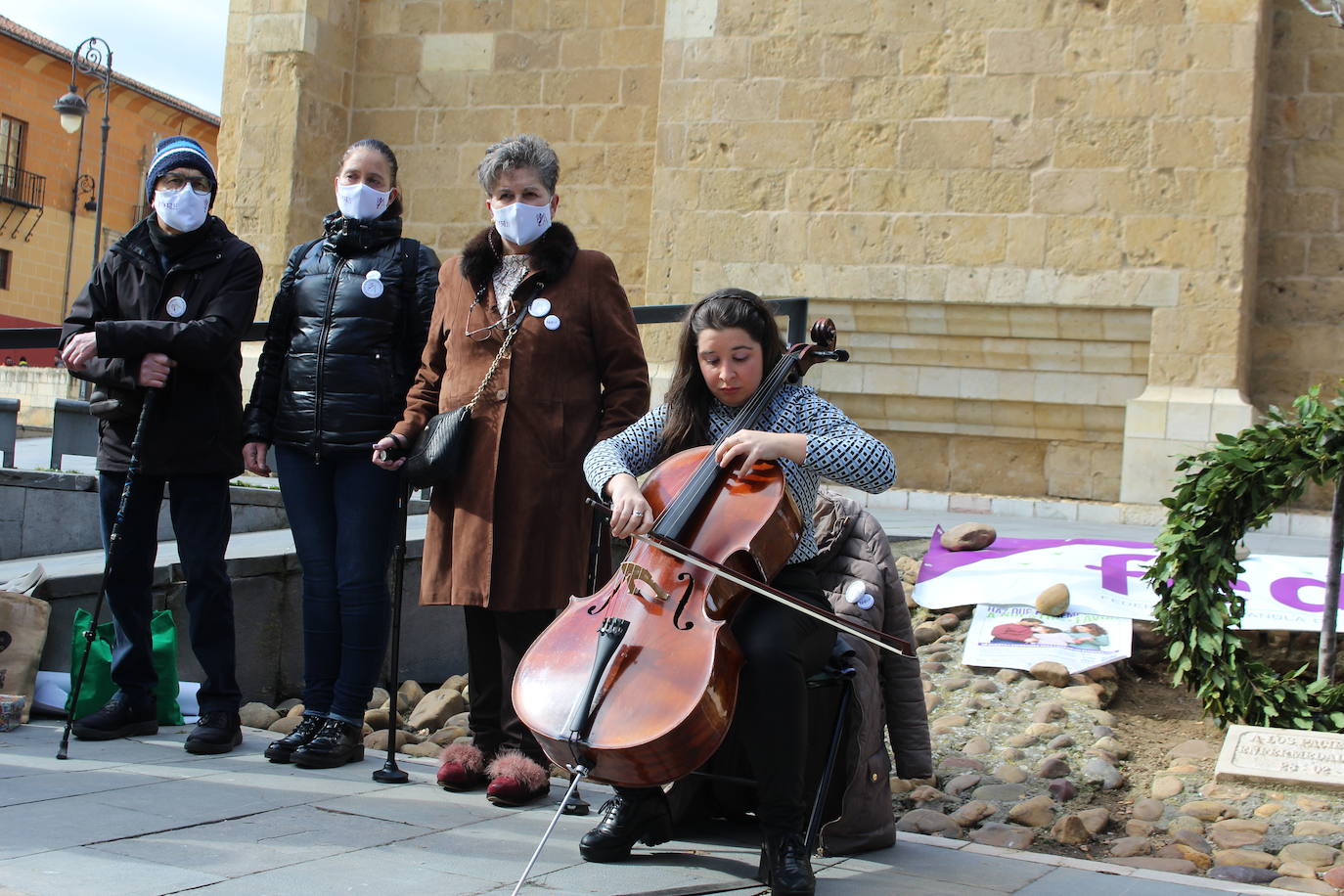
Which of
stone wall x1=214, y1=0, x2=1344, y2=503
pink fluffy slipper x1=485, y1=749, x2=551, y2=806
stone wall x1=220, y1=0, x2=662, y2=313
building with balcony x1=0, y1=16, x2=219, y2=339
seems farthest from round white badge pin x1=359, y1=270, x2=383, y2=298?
building with balcony x1=0, y1=16, x2=219, y2=339

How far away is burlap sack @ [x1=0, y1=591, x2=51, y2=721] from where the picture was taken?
4.21 m

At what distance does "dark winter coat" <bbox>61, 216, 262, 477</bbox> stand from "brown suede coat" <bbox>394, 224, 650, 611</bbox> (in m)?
0.67

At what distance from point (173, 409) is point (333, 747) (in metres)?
1.10

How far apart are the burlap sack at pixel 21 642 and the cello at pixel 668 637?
7.57 ft

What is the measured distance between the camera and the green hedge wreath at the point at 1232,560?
14.8ft

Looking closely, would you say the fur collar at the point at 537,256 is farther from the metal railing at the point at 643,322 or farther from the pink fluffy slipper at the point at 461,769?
the pink fluffy slipper at the point at 461,769

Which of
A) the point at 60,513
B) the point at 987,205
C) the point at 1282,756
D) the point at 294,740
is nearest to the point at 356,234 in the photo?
the point at 294,740

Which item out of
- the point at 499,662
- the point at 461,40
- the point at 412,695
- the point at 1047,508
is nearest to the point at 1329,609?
the point at 499,662

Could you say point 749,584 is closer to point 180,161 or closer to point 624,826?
point 624,826

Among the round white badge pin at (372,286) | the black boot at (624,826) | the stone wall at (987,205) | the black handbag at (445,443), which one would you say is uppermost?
the stone wall at (987,205)

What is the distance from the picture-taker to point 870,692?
3.28 m

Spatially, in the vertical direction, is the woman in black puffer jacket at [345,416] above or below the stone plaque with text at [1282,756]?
above

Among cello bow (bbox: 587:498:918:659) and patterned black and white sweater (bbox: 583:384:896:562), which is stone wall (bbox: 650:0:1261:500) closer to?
patterned black and white sweater (bbox: 583:384:896:562)

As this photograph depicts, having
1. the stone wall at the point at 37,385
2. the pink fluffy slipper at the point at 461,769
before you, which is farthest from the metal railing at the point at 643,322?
the stone wall at the point at 37,385
